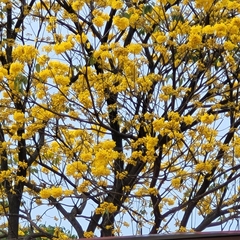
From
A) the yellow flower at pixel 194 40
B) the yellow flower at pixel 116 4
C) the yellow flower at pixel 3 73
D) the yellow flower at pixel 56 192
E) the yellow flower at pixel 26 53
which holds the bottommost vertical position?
the yellow flower at pixel 56 192

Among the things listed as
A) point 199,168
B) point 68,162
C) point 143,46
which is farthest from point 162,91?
point 68,162

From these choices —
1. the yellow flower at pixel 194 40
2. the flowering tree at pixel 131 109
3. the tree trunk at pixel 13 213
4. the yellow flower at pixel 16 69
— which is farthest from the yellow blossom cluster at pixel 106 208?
the yellow flower at pixel 194 40

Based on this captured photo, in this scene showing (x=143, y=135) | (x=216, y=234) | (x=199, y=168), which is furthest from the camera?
(x=143, y=135)

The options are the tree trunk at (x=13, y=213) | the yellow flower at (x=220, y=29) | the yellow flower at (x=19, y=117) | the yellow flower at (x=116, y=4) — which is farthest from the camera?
the tree trunk at (x=13, y=213)

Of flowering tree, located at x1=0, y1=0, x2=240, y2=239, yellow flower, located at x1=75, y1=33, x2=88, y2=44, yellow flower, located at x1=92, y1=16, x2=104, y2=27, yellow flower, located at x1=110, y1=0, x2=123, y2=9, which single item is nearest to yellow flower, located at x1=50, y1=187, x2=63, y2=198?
flowering tree, located at x1=0, y1=0, x2=240, y2=239

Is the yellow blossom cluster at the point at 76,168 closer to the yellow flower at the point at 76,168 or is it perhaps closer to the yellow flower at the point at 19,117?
the yellow flower at the point at 76,168

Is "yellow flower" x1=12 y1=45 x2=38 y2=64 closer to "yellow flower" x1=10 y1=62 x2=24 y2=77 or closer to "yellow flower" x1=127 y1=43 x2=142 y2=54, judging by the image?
"yellow flower" x1=10 y1=62 x2=24 y2=77

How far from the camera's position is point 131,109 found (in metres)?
3.89

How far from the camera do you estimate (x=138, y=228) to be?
385cm

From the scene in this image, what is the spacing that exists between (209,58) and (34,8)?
142 cm

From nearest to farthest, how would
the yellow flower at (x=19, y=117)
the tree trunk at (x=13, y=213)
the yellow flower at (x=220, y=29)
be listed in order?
the yellow flower at (x=220, y=29) < the yellow flower at (x=19, y=117) < the tree trunk at (x=13, y=213)

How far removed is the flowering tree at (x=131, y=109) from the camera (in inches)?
141

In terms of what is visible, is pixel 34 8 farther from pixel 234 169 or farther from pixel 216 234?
pixel 216 234

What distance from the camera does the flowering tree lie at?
141 inches
